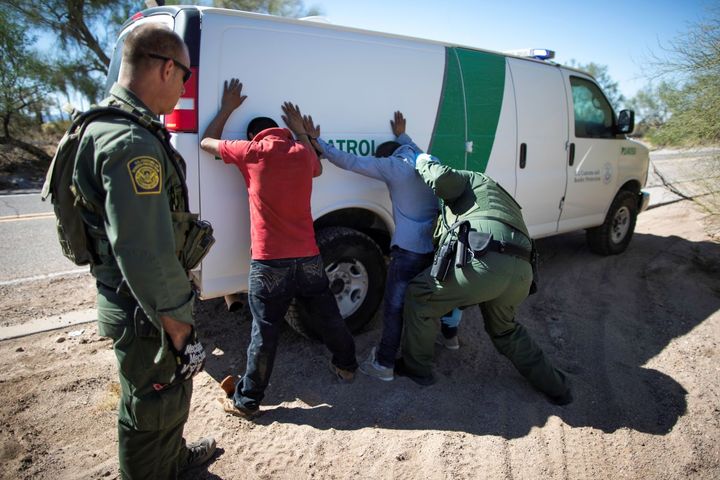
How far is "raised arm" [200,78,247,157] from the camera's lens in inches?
114

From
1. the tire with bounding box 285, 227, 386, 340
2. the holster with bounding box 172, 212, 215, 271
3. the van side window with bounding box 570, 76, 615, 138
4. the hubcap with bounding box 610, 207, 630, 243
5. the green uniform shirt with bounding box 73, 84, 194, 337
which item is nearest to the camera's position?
the green uniform shirt with bounding box 73, 84, 194, 337

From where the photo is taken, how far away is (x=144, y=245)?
1643mm

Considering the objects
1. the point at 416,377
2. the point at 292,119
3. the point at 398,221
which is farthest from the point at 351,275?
the point at 292,119

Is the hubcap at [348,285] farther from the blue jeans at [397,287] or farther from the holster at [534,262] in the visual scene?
the holster at [534,262]

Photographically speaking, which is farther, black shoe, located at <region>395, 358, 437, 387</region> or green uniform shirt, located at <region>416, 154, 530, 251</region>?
black shoe, located at <region>395, 358, 437, 387</region>

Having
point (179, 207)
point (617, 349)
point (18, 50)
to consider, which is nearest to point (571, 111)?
point (617, 349)

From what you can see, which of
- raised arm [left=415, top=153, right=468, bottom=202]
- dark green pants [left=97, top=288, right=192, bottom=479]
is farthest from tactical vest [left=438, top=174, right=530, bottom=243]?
dark green pants [left=97, top=288, right=192, bottom=479]

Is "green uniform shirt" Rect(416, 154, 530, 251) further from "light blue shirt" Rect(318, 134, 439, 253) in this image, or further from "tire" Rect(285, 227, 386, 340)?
"tire" Rect(285, 227, 386, 340)

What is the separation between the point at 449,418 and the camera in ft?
9.92

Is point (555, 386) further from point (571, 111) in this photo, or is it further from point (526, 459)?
point (571, 111)

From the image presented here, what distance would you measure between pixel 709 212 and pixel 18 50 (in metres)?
17.0

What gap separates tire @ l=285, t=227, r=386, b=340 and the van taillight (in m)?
1.15

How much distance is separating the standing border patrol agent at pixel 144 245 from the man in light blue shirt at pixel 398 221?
59.4 inches

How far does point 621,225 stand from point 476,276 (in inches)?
172
